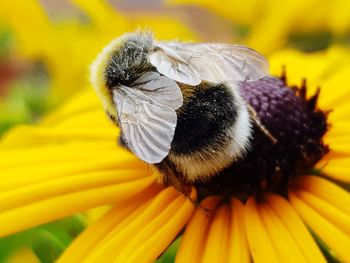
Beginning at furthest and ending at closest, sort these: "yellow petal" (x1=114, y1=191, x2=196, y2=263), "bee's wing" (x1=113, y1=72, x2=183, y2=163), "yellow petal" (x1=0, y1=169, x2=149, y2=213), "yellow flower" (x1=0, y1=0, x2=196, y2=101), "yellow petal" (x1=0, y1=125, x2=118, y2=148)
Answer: "yellow flower" (x1=0, y1=0, x2=196, y2=101) → "yellow petal" (x1=0, y1=125, x2=118, y2=148) → "yellow petal" (x1=0, y1=169, x2=149, y2=213) → "yellow petal" (x1=114, y1=191, x2=196, y2=263) → "bee's wing" (x1=113, y1=72, x2=183, y2=163)

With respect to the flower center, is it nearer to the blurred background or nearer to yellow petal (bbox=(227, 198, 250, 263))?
yellow petal (bbox=(227, 198, 250, 263))

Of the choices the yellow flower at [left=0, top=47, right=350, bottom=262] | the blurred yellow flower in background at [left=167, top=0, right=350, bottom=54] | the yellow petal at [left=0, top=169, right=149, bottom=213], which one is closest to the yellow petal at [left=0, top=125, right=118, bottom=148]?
the yellow flower at [left=0, top=47, right=350, bottom=262]

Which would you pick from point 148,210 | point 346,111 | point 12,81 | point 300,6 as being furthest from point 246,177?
point 12,81

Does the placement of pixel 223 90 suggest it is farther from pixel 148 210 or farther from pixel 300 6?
pixel 300 6

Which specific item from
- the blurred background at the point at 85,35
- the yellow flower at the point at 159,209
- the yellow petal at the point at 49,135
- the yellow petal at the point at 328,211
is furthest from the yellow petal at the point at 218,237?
the blurred background at the point at 85,35

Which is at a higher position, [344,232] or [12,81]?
[344,232]

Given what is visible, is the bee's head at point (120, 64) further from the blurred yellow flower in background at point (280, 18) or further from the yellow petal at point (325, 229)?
the blurred yellow flower in background at point (280, 18)
